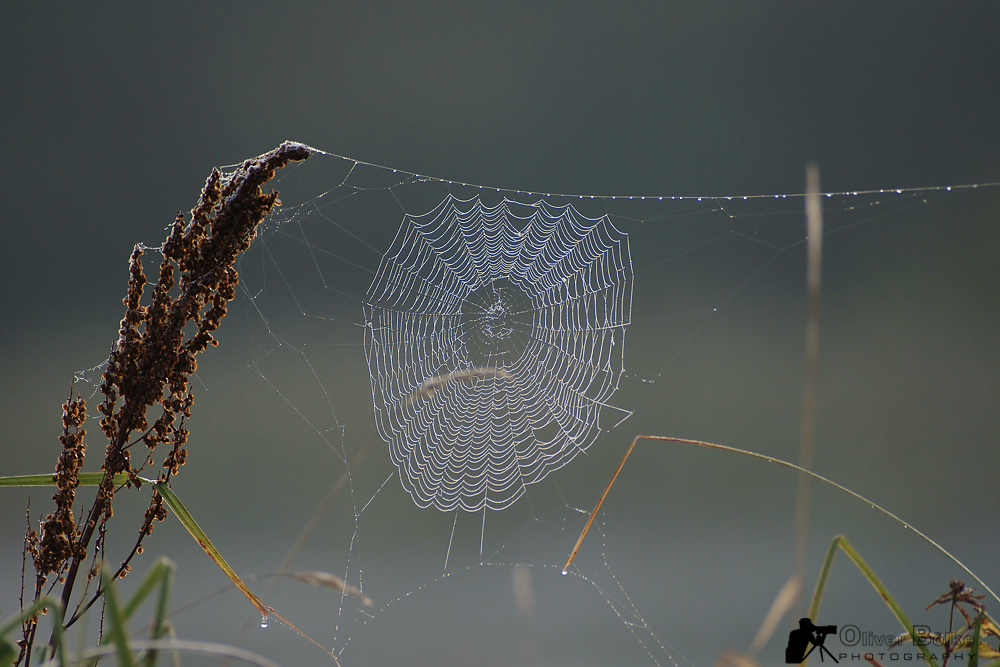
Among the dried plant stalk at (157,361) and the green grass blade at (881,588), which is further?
the dried plant stalk at (157,361)

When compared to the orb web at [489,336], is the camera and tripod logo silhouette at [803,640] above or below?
below

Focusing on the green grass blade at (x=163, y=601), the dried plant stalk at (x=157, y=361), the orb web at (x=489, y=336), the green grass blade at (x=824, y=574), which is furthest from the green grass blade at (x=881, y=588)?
the orb web at (x=489, y=336)

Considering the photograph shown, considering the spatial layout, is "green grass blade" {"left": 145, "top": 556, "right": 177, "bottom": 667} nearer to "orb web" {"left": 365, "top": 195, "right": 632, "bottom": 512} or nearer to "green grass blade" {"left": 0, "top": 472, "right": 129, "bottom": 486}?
"green grass blade" {"left": 0, "top": 472, "right": 129, "bottom": 486}

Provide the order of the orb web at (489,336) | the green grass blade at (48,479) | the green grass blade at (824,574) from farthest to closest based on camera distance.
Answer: the orb web at (489,336)
the green grass blade at (48,479)
the green grass blade at (824,574)

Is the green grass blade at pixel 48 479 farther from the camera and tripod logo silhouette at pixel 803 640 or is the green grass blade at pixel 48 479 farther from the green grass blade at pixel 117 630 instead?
the camera and tripod logo silhouette at pixel 803 640

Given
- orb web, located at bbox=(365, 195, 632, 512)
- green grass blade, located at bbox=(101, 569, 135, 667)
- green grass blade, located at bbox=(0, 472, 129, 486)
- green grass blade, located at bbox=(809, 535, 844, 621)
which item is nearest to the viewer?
green grass blade, located at bbox=(101, 569, 135, 667)

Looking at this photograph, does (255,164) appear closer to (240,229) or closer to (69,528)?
(240,229)

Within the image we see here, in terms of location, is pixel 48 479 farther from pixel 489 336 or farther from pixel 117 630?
pixel 489 336

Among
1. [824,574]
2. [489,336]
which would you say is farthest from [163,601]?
[489,336]

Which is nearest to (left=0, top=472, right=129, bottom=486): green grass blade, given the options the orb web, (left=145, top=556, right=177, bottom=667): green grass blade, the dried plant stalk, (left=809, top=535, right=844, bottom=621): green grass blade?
the dried plant stalk
